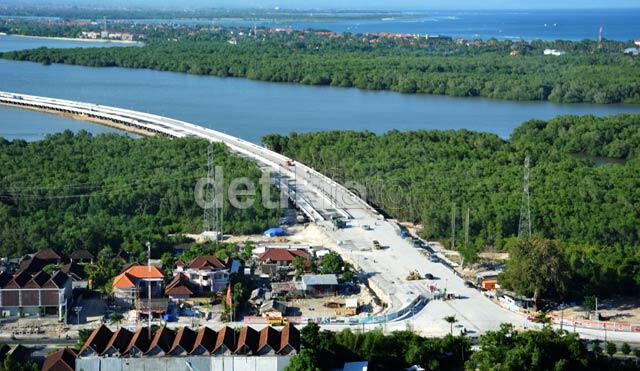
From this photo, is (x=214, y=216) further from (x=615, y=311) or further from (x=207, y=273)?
(x=615, y=311)

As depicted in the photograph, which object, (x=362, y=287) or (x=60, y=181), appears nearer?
(x=362, y=287)

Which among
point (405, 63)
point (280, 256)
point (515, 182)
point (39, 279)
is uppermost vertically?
point (405, 63)

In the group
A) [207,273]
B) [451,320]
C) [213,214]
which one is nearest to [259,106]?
[213,214]

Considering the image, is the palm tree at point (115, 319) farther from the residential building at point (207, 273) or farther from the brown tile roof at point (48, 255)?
the brown tile roof at point (48, 255)

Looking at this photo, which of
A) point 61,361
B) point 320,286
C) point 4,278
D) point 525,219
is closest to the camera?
point 61,361

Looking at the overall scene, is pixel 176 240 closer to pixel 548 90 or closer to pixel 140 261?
pixel 140 261

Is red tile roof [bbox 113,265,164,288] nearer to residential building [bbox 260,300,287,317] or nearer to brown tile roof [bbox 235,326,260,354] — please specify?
residential building [bbox 260,300,287,317]

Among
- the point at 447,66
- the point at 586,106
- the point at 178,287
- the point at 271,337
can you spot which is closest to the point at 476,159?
the point at 178,287

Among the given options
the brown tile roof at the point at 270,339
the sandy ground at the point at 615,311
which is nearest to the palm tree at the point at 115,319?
the brown tile roof at the point at 270,339

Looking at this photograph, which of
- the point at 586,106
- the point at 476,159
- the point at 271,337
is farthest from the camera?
the point at 586,106
